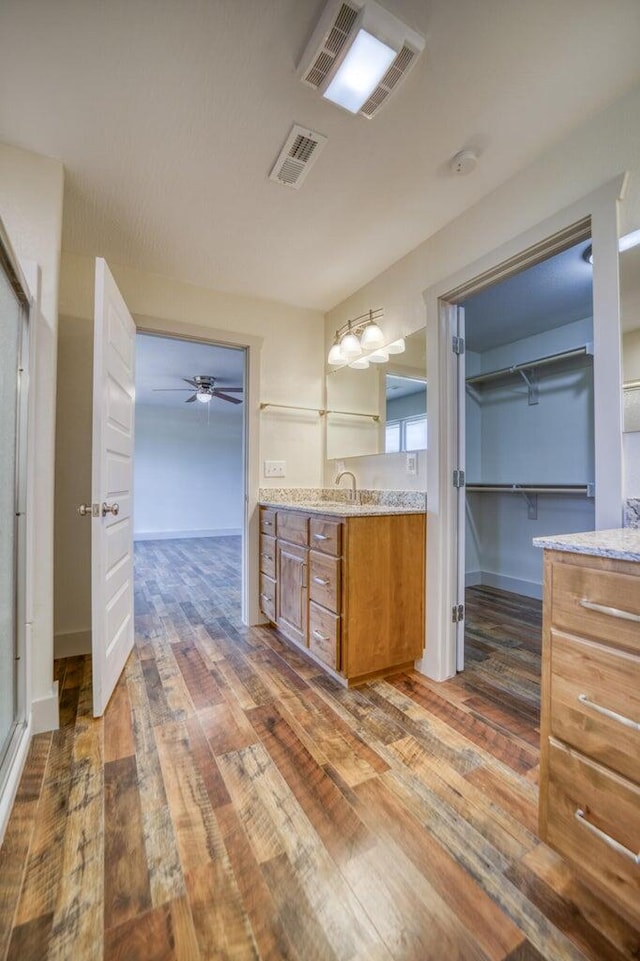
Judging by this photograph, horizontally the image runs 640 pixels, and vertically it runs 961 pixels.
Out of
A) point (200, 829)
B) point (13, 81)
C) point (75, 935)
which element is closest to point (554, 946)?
point (200, 829)

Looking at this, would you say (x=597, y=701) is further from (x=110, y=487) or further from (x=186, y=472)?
(x=186, y=472)

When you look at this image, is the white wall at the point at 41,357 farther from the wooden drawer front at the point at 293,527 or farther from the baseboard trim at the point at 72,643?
the wooden drawer front at the point at 293,527

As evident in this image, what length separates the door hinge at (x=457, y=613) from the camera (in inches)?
84.7

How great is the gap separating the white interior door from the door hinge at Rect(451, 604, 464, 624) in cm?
172

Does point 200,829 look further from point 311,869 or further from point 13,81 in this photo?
point 13,81

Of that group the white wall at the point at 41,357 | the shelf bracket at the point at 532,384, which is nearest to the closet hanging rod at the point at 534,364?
the shelf bracket at the point at 532,384

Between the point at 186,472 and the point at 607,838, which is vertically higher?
the point at 186,472

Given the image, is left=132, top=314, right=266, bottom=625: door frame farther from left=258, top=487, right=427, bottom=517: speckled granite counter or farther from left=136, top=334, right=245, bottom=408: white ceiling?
left=136, top=334, right=245, bottom=408: white ceiling

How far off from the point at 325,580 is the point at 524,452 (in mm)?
2483

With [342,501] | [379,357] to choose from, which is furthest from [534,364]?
[342,501]

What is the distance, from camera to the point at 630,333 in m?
1.35

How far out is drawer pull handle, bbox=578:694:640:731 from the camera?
884mm

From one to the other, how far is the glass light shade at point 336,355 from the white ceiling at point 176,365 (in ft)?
3.39

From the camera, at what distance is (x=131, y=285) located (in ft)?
8.56
